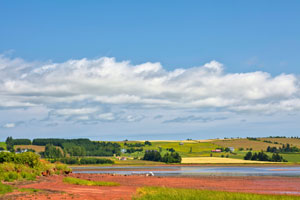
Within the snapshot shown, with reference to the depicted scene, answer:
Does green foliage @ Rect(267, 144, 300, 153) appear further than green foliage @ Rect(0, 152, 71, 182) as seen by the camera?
Yes

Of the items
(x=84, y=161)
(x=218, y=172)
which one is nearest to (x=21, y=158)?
(x=218, y=172)

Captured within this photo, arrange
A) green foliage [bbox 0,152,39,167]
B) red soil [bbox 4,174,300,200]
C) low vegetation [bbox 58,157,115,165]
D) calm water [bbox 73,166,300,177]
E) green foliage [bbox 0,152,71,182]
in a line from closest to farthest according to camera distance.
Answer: red soil [bbox 4,174,300,200]
green foliage [bbox 0,152,71,182]
green foliage [bbox 0,152,39,167]
calm water [bbox 73,166,300,177]
low vegetation [bbox 58,157,115,165]

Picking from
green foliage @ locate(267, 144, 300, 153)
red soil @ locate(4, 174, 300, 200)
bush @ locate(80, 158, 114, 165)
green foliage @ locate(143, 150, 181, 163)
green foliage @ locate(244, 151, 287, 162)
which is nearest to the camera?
red soil @ locate(4, 174, 300, 200)

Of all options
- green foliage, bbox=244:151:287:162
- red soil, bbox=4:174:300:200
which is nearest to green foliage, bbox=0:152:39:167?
red soil, bbox=4:174:300:200

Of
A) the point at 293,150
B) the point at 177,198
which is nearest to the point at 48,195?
the point at 177,198

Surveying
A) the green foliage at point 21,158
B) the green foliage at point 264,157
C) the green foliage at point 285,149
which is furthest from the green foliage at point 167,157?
the green foliage at point 21,158

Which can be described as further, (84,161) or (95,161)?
(84,161)

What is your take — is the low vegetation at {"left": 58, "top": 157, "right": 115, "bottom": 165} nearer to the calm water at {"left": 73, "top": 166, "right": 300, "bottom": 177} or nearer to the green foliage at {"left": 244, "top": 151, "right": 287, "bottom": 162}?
the calm water at {"left": 73, "top": 166, "right": 300, "bottom": 177}

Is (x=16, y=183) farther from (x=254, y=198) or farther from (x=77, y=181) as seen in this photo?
(x=254, y=198)

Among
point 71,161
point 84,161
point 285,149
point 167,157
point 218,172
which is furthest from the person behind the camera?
point 285,149

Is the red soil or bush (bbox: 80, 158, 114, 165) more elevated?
bush (bbox: 80, 158, 114, 165)

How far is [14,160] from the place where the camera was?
70.8 m

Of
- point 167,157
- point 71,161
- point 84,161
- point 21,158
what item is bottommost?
point 71,161

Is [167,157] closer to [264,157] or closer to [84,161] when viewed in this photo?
[84,161]
